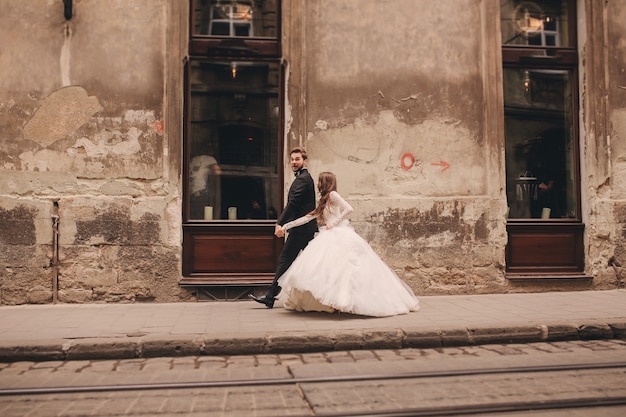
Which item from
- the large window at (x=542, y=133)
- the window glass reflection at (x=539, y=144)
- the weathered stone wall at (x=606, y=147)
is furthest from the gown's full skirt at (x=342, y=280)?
the weathered stone wall at (x=606, y=147)

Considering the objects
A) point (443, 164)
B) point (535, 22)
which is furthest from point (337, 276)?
point (535, 22)

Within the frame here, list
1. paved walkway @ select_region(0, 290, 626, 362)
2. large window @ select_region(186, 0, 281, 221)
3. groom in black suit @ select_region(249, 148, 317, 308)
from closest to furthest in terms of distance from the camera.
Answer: paved walkway @ select_region(0, 290, 626, 362)
groom in black suit @ select_region(249, 148, 317, 308)
large window @ select_region(186, 0, 281, 221)

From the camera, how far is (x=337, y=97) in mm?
8641

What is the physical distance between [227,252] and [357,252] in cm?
237

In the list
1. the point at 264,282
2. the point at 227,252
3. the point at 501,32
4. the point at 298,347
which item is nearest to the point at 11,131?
the point at 227,252

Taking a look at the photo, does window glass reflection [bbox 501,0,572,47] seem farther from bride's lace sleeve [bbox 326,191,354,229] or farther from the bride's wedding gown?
the bride's wedding gown

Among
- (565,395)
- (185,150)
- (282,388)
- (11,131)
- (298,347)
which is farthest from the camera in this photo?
(185,150)

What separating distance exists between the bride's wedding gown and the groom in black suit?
156mm

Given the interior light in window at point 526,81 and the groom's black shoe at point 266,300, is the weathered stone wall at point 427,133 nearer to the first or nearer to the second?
the interior light in window at point 526,81

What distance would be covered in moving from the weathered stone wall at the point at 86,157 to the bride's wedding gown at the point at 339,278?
83.2 inches

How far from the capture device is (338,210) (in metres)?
7.16

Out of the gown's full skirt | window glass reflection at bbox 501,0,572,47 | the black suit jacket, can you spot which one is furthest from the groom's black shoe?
window glass reflection at bbox 501,0,572,47

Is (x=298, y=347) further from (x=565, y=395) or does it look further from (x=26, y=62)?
(x=26, y=62)

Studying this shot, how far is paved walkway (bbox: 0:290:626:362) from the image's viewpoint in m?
5.52
